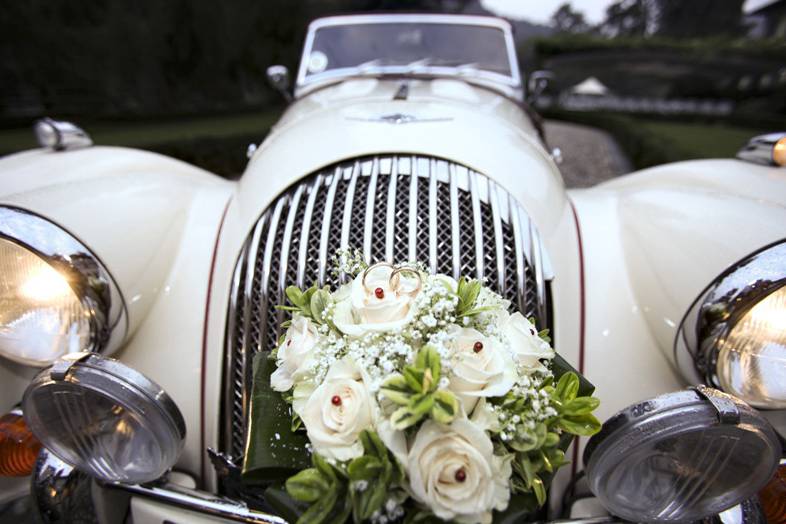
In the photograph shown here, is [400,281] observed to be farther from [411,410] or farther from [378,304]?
[411,410]

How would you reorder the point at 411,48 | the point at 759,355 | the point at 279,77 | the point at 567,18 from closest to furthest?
the point at 759,355 < the point at 411,48 < the point at 279,77 < the point at 567,18

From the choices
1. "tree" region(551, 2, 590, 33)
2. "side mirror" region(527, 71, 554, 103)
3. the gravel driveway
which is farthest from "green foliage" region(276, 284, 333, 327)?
"tree" region(551, 2, 590, 33)

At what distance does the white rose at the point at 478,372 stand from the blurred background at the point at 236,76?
177 inches

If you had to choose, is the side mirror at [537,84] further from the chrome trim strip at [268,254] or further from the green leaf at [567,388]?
the green leaf at [567,388]

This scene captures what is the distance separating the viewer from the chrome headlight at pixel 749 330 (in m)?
1.27

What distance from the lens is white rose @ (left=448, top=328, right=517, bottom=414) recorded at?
0.94 meters

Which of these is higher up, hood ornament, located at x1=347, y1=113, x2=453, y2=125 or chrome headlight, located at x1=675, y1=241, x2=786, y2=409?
hood ornament, located at x1=347, y1=113, x2=453, y2=125

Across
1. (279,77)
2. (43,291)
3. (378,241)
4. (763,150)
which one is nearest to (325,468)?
(378,241)

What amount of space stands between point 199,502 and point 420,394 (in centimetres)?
66

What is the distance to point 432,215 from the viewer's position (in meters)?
1.53

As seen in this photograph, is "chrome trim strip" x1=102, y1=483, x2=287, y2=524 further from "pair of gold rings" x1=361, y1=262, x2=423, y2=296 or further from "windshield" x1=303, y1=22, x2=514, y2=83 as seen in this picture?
"windshield" x1=303, y1=22, x2=514, y2=83

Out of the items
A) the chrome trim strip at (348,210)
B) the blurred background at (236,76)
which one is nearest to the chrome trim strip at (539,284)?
the chrome trim strip at (348,210)

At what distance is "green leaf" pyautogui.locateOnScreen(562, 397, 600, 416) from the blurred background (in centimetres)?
454

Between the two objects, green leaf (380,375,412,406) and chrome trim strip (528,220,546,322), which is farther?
chrome trim strip (528,220,546,322)
